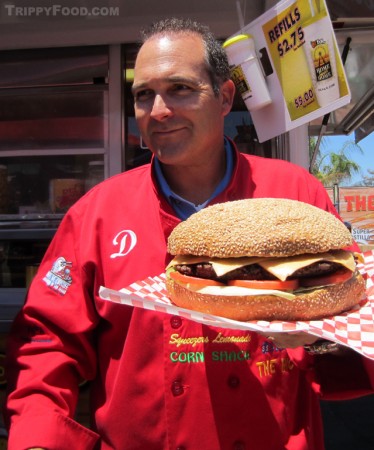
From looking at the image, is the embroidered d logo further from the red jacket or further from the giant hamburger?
the giant hamburger

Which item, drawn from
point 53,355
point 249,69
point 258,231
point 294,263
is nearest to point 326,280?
point 294,263

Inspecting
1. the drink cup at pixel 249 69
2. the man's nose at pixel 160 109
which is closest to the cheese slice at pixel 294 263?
the man's nose at pixel 160 109

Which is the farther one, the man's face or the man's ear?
the man's ear

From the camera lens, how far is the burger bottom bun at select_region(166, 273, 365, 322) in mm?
1286

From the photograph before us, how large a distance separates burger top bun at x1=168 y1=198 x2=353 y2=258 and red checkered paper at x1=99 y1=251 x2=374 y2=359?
7.3 inches

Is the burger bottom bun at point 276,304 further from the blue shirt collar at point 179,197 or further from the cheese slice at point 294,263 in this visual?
the blue shirt collar at point 179,197

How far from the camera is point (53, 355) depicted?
4.80 feet

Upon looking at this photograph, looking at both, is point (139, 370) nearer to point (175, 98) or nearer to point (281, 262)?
point (281, 262)

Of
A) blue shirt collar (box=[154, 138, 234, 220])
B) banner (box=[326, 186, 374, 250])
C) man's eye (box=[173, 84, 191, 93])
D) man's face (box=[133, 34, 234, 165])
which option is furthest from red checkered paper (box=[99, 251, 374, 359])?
banner (box=[326, 186, 374, 250])

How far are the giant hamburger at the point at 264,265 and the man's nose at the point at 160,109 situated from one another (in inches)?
13.7

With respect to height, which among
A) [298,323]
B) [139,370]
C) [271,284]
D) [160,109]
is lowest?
[139,370]

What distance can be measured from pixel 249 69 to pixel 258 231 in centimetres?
116

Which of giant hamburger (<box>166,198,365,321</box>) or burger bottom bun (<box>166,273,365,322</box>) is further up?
giant hamburger (<box>166,198,365,321</box>)

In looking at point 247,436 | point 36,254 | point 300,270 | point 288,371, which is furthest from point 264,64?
point 36,254
